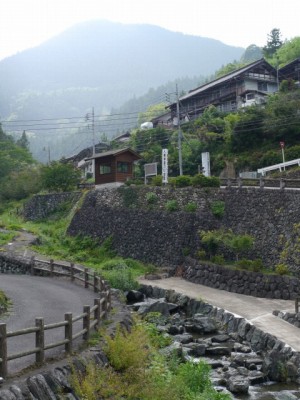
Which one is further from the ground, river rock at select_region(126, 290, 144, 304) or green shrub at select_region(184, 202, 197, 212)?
green shrub at select_region(184, 202, 197, 212)

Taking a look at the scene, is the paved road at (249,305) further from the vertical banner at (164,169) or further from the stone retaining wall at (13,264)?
the vertical banner at (164,169)

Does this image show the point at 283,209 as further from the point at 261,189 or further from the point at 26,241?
the point at 26,241

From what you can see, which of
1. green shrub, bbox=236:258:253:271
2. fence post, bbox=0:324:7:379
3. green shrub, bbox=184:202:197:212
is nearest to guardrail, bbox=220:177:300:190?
green shrub, bbox=184:202:197:212

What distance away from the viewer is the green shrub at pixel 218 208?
30219mm

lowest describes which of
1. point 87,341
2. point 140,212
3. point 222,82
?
point 87,341

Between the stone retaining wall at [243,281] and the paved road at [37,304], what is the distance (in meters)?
7.73

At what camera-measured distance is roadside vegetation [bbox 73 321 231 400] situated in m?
9.74

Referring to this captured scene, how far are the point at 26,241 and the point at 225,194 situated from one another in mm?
14795

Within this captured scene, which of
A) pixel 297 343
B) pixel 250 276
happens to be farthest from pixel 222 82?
pixel 297 343

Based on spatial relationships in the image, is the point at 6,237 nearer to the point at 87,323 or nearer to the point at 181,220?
the point at 181,220

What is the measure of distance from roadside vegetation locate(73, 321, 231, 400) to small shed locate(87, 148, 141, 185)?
26856mm

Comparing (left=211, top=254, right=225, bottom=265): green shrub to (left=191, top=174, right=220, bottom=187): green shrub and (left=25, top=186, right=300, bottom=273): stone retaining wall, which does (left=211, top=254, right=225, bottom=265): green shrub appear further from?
(left=191, top=174, right=220, bottom=187): green shrub


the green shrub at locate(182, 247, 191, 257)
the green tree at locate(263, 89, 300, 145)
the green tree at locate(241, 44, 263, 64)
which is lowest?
the green shrub at locate(182, 247, 191, 257)

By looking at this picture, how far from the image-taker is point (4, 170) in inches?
2464
